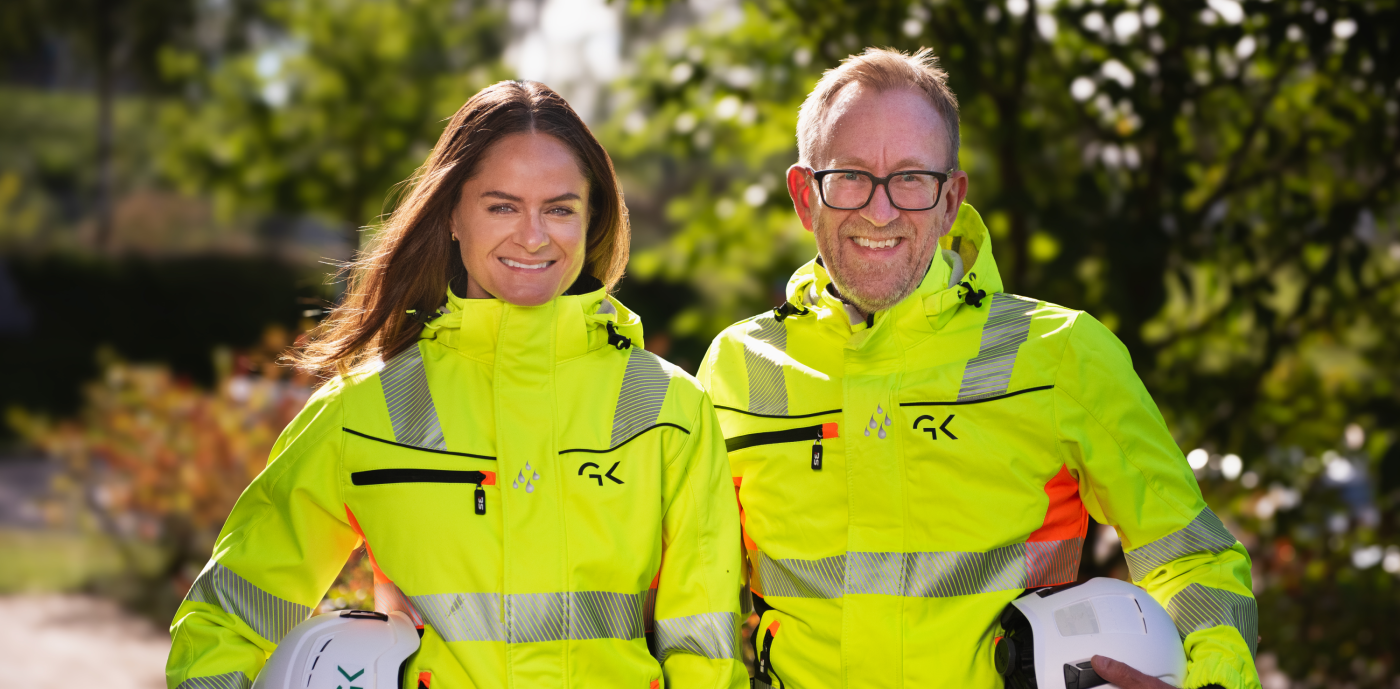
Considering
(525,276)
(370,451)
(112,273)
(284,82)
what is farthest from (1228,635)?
(112,273)

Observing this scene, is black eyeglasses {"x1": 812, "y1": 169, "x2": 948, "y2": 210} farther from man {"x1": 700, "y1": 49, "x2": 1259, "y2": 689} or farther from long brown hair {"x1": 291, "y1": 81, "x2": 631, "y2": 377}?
long brown hair {"x1": 291, "y1": 81, "x2": 631, "y2": 377}

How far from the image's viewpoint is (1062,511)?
241 cm

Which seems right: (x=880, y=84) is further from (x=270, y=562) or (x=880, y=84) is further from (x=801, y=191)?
(x=270, y=562)

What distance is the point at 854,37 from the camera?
4.33 meters

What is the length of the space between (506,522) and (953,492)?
903mm

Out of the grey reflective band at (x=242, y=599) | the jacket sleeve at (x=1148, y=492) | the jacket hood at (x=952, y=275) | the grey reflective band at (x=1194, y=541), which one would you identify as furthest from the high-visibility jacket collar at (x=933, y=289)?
the grey reflective band at (x=242, y=599)

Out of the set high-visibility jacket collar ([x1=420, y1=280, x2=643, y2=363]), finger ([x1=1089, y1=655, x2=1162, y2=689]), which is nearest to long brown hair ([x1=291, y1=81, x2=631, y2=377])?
high-visibility jacket collar ([x1=420, y1=280, x2=643, y2=363])

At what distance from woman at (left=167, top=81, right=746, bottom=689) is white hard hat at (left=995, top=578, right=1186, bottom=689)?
57 cm

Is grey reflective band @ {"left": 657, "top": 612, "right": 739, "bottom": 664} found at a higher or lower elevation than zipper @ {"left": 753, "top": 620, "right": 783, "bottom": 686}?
higher

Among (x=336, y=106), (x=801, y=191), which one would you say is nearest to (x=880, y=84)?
(x=801, y=191)

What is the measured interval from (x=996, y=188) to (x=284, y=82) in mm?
10829

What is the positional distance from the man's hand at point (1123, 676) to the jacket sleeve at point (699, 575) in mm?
671

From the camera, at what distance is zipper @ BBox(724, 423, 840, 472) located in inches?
94.0

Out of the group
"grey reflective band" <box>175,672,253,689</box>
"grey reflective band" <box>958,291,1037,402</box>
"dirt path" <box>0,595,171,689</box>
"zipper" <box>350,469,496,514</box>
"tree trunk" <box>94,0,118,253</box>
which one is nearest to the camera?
"grey reflective band" <box>175,672,253,689</box>
